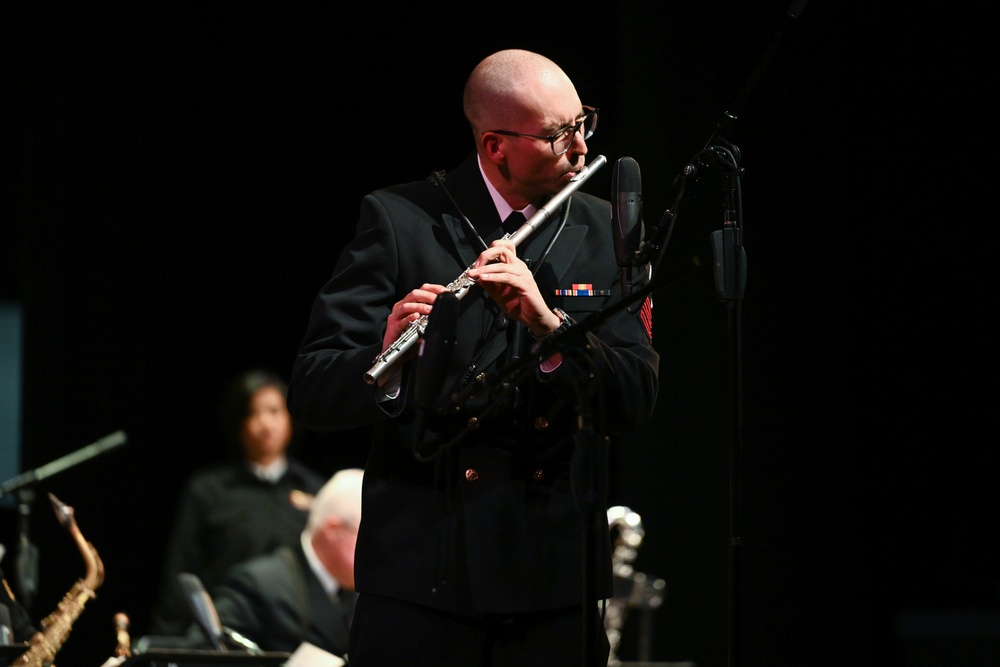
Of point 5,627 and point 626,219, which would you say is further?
point 5,627

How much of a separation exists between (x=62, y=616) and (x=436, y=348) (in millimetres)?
1467

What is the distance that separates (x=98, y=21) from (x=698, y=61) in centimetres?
313

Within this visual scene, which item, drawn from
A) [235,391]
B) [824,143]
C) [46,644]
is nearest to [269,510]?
[235,391]

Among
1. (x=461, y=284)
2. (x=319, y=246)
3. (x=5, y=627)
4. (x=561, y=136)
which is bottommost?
(x=5, y=627)

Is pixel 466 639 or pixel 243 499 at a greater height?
pixel 243 499

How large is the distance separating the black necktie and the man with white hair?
1.67 m

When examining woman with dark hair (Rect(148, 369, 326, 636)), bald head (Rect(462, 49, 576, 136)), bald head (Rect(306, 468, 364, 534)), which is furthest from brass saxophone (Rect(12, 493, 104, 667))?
woman with dark hair (Rect(148, 369, 326, 636))

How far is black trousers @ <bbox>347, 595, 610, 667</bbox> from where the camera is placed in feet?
6.64

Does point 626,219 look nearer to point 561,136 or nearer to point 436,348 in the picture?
point 561,136

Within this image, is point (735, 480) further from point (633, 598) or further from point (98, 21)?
point (98, 21)

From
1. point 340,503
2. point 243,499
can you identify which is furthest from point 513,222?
point 243,499

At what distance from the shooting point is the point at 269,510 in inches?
214

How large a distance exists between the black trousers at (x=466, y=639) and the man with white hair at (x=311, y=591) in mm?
1686

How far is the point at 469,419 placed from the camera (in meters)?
2.10
